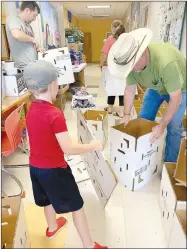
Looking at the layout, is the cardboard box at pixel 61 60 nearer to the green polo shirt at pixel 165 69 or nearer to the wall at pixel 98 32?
the wall at pixel 98 32

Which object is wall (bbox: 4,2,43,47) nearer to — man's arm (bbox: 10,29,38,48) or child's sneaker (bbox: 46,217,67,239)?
man's arm (bbox: 10,29,38,48)

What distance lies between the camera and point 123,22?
1.00 metres

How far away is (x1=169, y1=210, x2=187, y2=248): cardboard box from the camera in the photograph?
63 centimetres

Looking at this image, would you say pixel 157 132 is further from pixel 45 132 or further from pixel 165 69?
pixel 45 132

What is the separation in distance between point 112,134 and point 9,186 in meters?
0.79

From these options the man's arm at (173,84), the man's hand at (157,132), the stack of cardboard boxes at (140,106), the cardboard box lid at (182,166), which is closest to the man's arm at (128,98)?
the stack of cardboard boxes at (140,106)

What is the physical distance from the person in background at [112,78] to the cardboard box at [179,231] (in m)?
0.73

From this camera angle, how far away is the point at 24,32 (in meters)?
0.95

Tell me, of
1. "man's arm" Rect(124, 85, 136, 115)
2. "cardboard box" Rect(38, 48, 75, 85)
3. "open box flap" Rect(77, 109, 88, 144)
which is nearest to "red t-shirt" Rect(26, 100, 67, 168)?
"open box flap" Rect(77, 109, 88, 144)

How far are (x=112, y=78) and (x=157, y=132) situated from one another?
0.49 meters

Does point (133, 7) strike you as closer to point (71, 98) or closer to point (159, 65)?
point (159, 65)

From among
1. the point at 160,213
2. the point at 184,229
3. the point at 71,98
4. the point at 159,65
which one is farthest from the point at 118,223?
the point at 71,98

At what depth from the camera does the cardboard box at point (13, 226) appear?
749 millimetres

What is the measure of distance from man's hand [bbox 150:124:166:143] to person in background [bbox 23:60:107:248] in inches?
16.9
